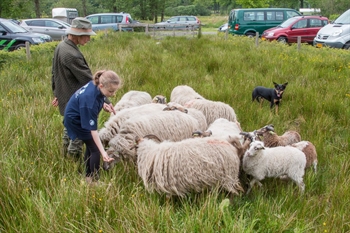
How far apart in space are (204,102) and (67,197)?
10.7 ft

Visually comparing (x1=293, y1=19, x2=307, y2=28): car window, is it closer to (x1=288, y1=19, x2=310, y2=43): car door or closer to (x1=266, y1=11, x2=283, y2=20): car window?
(x1=288, y1=19, x2=310, y2=43): car door

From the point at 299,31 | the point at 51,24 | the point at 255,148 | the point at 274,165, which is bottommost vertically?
the point at 274,165

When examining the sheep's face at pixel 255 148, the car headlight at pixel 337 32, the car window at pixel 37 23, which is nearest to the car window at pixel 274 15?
the car headlight at pixel 337 32

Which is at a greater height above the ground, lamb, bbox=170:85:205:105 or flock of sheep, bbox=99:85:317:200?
lamb, bbox=170:85:205:105

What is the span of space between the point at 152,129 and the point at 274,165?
1669 mm

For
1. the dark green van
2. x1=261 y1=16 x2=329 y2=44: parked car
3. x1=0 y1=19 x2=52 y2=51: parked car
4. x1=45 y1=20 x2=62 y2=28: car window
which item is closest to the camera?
x1=0 y1=19 x2=52 y2=51: parked car

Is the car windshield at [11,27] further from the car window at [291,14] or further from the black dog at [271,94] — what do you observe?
the car window at [291,14]

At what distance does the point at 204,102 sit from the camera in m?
5.71

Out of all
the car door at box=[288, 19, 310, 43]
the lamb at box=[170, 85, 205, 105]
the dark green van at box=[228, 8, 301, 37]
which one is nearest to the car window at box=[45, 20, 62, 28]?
the dark green van at box=[228, 8, 301, 37]

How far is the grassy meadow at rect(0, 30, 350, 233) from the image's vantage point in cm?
285

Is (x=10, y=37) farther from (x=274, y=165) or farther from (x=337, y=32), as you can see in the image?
(x=337, y=32)

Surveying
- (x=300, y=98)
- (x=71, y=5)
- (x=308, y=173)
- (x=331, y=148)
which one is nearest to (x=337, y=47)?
(x=300, y=98)

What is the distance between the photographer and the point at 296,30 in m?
18.1

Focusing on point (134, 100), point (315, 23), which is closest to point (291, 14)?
point (315, 23)
